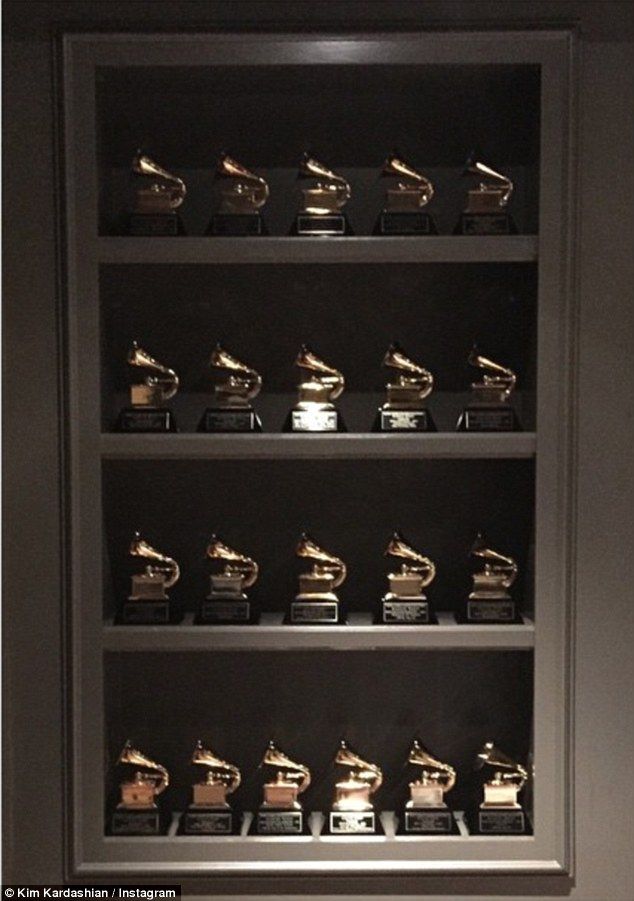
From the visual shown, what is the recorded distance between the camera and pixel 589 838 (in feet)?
6.01

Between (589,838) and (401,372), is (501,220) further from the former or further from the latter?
(589,838)

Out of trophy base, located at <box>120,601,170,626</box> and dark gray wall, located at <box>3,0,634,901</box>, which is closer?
dark gray wall, located at <box>3,0,634,901</box>

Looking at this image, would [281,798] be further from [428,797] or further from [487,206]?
[487,206]

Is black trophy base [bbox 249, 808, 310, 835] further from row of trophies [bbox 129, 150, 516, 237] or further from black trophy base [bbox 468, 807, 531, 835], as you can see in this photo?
row of trophies [bbox 129, 150, 516, 237]

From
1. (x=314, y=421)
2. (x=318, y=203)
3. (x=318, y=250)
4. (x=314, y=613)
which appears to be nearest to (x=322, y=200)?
(x=318, y=203)

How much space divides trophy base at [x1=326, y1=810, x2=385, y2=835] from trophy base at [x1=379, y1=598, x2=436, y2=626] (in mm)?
355

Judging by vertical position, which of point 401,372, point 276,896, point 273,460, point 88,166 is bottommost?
point 276,896

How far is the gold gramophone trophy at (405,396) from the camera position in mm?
1846

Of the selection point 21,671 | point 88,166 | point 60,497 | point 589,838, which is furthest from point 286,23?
point 589,838

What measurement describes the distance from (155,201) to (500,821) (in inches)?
51.3

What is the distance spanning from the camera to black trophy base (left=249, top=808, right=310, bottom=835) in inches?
72.6

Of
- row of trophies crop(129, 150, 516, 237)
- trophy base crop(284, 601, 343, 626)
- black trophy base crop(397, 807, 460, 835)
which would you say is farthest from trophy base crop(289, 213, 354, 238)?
black trophy base crop(397, 807, 460, 835)

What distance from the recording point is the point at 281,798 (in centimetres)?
186

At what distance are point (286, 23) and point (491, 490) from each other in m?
0.95
